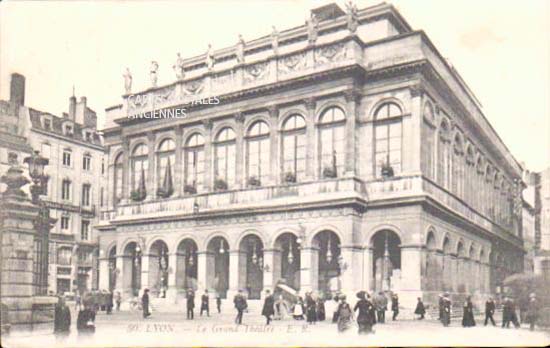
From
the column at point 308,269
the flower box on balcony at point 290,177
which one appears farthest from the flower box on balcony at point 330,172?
the column at point 308,269

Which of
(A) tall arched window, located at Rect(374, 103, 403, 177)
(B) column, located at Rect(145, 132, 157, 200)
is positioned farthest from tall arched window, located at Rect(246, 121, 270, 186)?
(B) column, located at Rect(145, 132, 157, 200)

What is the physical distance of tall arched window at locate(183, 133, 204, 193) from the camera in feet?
99.3

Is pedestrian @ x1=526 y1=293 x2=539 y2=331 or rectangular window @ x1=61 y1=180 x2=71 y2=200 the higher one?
rectangular window @ x1=61 y1=180 x2=71 y2=200

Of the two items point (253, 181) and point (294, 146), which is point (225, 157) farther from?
point (294, 146)

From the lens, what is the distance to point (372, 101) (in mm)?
26500

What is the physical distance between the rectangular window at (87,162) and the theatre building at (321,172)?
2.48m

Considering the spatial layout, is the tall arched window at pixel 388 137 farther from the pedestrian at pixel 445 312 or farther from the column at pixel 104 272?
the column at pixel 104 272

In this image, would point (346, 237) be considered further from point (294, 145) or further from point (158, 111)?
point (158, 111)

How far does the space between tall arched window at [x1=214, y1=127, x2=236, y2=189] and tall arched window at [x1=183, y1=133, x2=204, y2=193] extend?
87 cm

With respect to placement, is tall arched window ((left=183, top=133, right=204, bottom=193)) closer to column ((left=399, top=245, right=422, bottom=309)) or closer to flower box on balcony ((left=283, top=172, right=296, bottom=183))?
flower box on balcony ((left=283, top=172, right=296, bottom=183))

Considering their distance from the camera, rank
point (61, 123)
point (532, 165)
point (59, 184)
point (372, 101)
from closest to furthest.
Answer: point (532, 165), point (61, 123), point (59, 184), point (372, 101)

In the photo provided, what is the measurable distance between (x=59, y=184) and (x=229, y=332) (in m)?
10.1

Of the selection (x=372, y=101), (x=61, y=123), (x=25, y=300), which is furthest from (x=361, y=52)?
(x=25, y=300)

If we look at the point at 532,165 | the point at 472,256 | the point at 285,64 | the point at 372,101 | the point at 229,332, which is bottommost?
the point at 229,332
